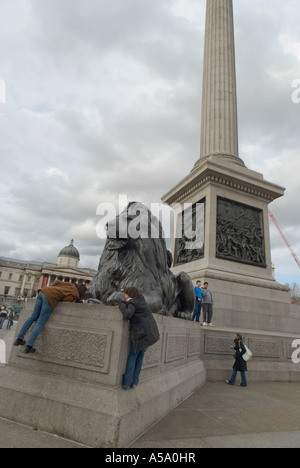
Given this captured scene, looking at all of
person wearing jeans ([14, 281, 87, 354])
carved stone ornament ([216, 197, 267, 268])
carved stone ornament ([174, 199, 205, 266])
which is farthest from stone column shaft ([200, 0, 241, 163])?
person wearing jeans ([14, 281, 87, 354])

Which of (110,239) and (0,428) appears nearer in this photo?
(0,428)

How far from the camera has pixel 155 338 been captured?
2793 millimetres

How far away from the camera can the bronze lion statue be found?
13.4 ft

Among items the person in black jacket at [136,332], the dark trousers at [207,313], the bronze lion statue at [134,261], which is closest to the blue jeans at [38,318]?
the bronze lion statue at [134,261]

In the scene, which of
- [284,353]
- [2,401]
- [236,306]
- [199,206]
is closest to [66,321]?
[2,401]

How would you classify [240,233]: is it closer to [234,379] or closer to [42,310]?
[234,379]

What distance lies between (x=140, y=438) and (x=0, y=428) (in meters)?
1.27

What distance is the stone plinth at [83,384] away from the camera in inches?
98.7

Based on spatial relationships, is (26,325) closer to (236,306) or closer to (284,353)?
(284,353)

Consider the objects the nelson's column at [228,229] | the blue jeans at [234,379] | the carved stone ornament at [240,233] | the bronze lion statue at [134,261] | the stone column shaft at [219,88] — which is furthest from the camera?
the stone column shaft at [219,88]

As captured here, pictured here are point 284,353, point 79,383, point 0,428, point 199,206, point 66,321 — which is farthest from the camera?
point 199,206

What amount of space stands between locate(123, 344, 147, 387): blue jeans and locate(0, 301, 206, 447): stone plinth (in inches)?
2.1

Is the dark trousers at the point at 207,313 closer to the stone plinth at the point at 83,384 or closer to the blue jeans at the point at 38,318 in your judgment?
the stone plinth at the point at 83,384

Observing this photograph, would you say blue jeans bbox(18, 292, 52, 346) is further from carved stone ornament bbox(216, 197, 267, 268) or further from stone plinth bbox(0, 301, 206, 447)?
carved stone ornament bbox(216, 197, 267, 268)
